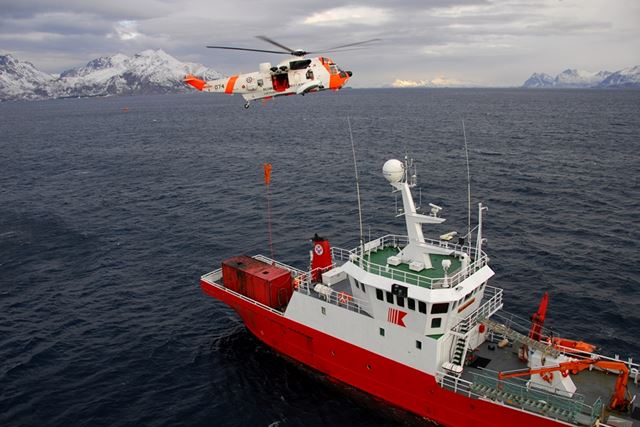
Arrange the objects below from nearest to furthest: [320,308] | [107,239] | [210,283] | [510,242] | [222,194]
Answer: [320,308] < [210,283] < [510,242] < [107,239] < [222,194]

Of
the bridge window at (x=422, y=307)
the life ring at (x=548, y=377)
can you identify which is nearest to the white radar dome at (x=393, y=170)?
the bridge window at (x=422, y=307)

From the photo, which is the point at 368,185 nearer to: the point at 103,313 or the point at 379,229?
the point at 379,229

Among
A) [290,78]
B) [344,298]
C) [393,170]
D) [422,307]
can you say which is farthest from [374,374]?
[290,78]

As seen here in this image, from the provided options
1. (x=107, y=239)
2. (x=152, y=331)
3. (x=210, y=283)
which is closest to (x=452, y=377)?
(x=210, y=283)

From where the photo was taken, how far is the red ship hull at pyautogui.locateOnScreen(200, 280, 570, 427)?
21.2 m

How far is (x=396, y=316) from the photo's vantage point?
75.0ft

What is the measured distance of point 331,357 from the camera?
26.0 meters

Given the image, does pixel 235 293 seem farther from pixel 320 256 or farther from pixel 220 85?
pixel 220 85

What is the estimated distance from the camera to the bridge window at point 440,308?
21.6 metres

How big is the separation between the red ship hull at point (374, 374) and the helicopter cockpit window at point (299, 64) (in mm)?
17419

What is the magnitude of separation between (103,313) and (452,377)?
24.0 metres

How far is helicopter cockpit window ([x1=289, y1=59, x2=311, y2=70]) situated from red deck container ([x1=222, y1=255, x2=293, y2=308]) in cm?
1538

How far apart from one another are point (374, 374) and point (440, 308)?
210 inches

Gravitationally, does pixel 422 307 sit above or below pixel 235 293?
above
